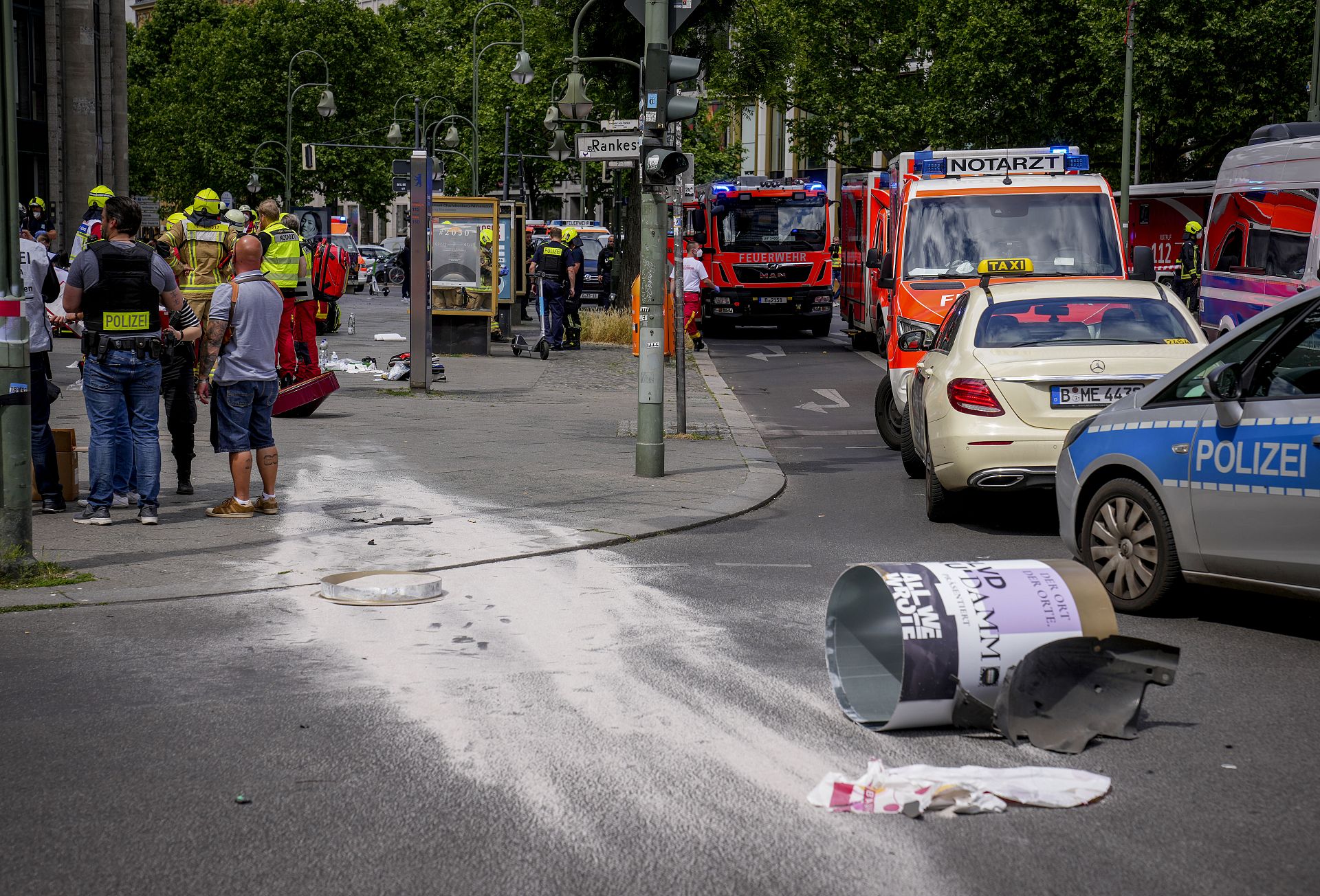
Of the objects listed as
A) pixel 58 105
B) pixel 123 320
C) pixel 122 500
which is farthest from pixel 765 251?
pixel 123 320

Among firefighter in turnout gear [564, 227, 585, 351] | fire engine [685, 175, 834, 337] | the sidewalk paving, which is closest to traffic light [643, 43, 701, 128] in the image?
the sidewalk paving

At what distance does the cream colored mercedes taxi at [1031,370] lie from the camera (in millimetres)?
10008

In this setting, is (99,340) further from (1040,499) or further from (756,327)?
(756,327)

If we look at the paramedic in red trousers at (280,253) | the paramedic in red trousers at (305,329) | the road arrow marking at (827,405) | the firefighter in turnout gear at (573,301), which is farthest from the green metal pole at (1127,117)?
the paramedic in red trousers at (280,253)

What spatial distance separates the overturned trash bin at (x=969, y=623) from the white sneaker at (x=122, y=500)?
6.20m

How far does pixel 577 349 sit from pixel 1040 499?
16.4 meters

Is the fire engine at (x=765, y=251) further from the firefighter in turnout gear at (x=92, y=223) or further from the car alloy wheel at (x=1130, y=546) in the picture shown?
the car alloy wheel at (x=1130, y=546)

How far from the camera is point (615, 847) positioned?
14.4ft

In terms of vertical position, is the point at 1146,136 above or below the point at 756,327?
above

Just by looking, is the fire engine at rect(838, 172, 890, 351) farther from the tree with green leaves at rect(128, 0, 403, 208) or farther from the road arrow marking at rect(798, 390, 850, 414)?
the tree with green leaves at rect(128, 0, 403, 208)

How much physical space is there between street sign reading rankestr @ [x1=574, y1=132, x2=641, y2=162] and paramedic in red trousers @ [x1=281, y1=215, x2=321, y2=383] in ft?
16.7

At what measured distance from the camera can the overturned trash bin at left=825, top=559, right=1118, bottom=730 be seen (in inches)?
210

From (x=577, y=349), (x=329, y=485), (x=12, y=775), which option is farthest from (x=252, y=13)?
(x=12, y=775)

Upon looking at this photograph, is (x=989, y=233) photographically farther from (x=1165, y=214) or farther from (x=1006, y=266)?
(x=1165, y=214)
